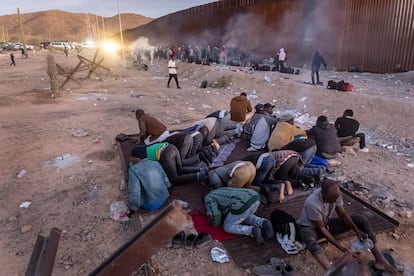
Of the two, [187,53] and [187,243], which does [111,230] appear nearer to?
[187,243]

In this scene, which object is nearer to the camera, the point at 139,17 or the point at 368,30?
the point at 368,30

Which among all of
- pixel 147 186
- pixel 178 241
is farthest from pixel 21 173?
pixel 178 241

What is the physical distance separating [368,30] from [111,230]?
1308 cm

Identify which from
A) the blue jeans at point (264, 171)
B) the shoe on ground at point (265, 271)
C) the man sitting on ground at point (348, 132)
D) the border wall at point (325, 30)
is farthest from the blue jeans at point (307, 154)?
the border wall at point (325, 30)

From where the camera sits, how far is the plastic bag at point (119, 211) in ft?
12.6

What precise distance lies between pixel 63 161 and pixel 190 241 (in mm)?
3280

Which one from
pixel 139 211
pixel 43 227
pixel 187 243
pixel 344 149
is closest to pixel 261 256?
pixel 187 243

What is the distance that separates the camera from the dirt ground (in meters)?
3.26

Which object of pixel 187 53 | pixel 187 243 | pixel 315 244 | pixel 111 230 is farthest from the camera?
pixel 187 53

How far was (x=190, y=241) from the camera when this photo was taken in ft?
10.9

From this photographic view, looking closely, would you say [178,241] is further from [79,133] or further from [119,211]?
[79,133]

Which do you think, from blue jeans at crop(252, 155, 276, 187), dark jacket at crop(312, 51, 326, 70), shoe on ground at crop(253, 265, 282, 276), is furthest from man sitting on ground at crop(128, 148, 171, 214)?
dark jacket at crop(312, 51, 326, 70)

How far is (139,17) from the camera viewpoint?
9969 centimetres

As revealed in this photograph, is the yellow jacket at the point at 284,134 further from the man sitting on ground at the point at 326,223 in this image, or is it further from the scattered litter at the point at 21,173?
the scattered litter at the point at 21,173
